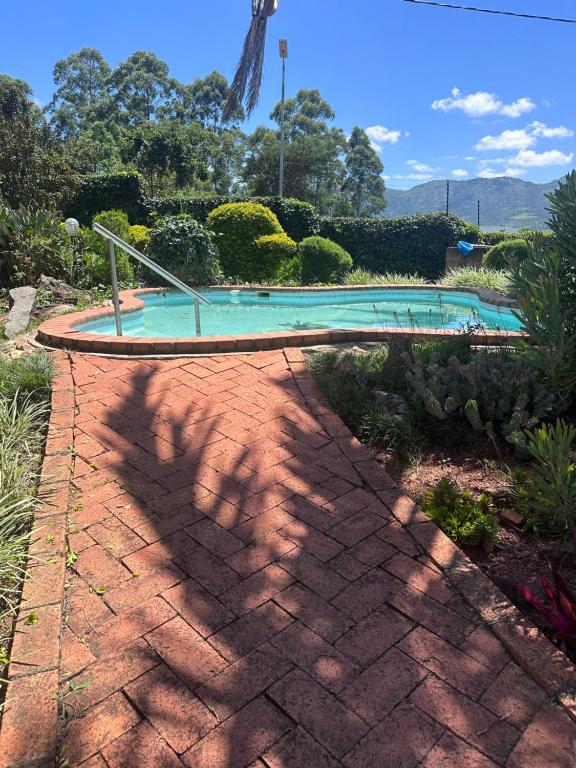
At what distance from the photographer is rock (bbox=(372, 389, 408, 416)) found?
11.5 ft

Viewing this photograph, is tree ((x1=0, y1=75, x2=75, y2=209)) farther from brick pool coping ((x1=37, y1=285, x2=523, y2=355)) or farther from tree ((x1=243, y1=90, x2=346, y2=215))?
tree ((x1=243, y1=90, x2=346, y2=215))

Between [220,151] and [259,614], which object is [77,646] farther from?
[220,151]

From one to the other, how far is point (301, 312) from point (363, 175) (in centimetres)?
3783

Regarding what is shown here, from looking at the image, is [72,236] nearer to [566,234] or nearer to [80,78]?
[566,234]

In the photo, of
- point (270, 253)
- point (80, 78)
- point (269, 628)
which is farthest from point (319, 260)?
point (80, 78)

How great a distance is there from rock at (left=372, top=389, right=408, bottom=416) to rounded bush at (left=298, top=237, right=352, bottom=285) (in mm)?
9110

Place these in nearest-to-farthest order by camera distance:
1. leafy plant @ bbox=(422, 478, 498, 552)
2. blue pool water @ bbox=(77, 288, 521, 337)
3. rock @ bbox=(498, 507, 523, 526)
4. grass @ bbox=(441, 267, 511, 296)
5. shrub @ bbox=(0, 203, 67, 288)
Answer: leafy plant @ bbox=(422, 478, 498, 552)
rock @ bbox=(498, 507, 523, 526)
shrub @ bbox=(0, 203, 67, 288)
blue pool water @ bbox=(77, 288, 521, 337)
grass @ bbox=(441, 267, 511, 296)

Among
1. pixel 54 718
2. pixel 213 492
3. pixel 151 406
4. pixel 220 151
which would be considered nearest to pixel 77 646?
pixel 54 718

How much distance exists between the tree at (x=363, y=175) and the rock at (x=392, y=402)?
137 feet

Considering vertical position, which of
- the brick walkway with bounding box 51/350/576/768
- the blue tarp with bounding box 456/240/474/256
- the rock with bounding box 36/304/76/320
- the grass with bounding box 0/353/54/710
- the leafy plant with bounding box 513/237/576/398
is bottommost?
the brick walkway with bounding box 51/350/576/768

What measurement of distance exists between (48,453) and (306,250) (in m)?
9.95

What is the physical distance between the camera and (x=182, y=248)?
10.3 meters

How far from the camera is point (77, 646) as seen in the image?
6.16 feet

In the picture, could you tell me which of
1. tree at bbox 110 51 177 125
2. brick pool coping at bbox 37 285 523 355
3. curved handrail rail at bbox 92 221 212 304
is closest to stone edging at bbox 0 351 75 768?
brick pool coping at bbox 37 285 523 355
